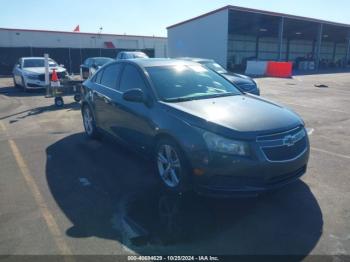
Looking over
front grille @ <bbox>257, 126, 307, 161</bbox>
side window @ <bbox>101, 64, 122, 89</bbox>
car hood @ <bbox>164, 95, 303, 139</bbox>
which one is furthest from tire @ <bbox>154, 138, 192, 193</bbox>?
side window @ <bbox>101, 64, 122, 89</bbox>

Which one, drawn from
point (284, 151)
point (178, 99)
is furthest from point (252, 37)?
point (284, 151)

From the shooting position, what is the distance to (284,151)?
3752 mm

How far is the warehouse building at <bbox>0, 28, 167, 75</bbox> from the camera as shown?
3216 centimetres

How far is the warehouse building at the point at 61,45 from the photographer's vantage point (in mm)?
32156

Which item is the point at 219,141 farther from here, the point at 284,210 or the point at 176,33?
the point at 176,33

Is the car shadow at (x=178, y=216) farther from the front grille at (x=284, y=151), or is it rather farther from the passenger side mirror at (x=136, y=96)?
the passenger side mirror at (x=136, y=96)

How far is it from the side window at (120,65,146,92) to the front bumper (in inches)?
68.7

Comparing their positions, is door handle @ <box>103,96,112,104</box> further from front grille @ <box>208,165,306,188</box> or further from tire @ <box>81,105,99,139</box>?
front grille @ <box>208,165,306,188</box>

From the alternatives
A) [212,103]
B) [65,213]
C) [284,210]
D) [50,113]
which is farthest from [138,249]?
[50,113]

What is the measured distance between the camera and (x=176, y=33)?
38.8 metres

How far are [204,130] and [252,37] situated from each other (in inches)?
1827

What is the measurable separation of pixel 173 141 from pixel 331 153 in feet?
11.1

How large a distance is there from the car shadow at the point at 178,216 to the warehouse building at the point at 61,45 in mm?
31314

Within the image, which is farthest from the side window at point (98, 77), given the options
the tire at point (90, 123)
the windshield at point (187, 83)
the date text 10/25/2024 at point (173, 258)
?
the date text 10/25/2024 at point (173, 258)
